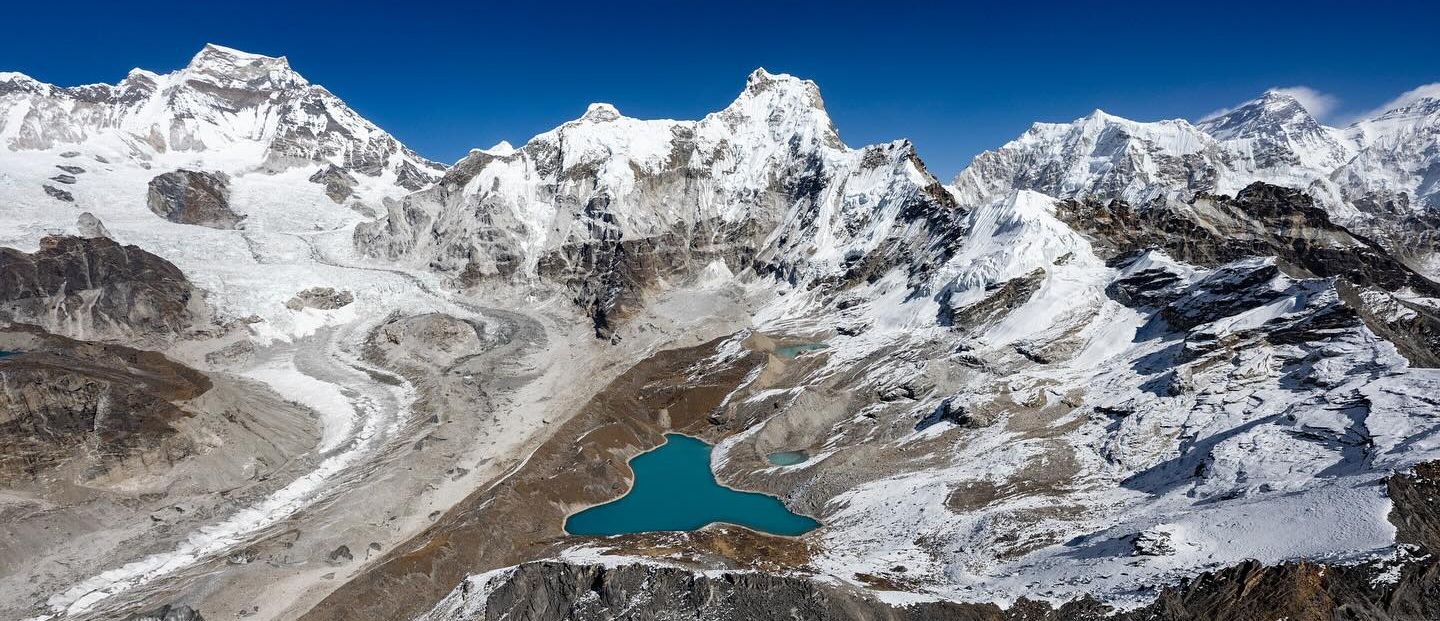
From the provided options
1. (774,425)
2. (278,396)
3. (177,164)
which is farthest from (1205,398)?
(177,164)

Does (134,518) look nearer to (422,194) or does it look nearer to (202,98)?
(422,194)

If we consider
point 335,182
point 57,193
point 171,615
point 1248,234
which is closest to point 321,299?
point 57,193

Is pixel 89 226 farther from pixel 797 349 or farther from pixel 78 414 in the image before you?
pixel 797 349

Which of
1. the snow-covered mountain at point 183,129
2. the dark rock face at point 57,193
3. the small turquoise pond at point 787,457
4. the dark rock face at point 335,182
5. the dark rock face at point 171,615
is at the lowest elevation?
the dark rock face at point 171,615

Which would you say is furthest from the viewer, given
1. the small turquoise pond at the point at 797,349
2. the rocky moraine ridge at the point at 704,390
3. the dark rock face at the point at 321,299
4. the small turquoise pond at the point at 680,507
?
the dark rock face at the point at 321,299

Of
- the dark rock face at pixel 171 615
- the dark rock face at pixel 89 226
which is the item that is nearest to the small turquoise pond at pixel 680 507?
the dark rock face at pixel 171 615

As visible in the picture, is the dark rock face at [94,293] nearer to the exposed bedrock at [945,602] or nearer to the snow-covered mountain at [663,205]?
the snow-covered mountain at [663,205]

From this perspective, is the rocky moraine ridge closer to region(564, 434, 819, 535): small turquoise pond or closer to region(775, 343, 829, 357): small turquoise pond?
region(775, 343, 829, 357): small turquoise pond

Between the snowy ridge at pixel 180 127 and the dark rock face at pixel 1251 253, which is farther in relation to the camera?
the snowy ridge at pixel 180 127
